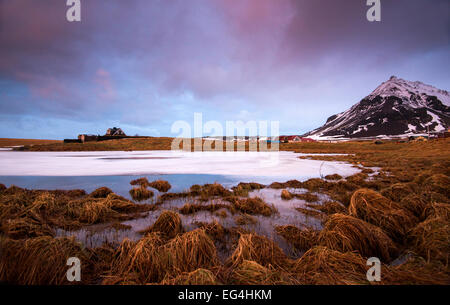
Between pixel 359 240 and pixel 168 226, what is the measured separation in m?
4.59

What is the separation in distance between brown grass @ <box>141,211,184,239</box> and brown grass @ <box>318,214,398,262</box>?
351 cm

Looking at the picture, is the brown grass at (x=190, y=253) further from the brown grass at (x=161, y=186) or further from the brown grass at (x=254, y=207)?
the brown grass at (x=161, y=186)

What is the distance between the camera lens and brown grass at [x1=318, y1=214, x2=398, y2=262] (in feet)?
12.8

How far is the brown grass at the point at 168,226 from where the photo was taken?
4.85 meters

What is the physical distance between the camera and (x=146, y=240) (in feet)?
12.0

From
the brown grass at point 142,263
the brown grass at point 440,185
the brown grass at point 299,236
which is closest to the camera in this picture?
the brown grass at point 142,263

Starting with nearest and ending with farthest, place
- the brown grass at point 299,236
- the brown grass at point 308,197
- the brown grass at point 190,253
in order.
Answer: the brown grass at point 190,253, the brown grass at point 299,236, the brown grass at point 308,197

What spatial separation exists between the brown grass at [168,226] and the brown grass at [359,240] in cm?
351

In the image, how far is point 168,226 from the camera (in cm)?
498

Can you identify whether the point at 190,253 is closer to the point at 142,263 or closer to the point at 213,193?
the point at 142,263

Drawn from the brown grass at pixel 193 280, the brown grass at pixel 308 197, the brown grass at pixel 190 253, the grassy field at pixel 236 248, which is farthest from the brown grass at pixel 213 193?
the brown grass at pixel 193 280

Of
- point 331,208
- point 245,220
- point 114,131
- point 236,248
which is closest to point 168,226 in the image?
point 236,248
